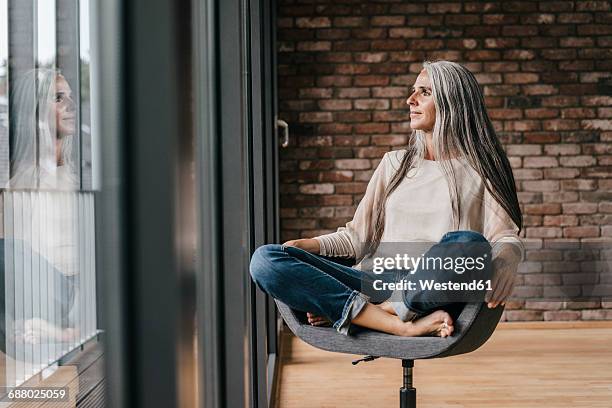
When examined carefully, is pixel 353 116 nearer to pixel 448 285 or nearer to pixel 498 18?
pixel 498 18

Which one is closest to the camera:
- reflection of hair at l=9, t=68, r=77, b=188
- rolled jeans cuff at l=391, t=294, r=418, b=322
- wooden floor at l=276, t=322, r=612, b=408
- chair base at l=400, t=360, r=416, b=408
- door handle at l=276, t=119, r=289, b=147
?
reflection of hair at l=9, t=68, r=77, b=188

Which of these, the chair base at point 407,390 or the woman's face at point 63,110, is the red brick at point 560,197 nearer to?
the chair base at point 407,390

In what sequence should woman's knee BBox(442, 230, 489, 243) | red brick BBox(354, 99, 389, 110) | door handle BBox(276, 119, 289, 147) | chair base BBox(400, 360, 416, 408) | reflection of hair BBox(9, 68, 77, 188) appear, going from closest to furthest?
1. reflection of hair BBox(9, 68, 77, 188)
2. woman's knee BBox(442, 230, 489, 243)
3. chair base BBox(400, 360, 416, 408)
4. door handle BBox(276, 119, 289, 147)
5. red brick BBox(354, 99, 389, 110)

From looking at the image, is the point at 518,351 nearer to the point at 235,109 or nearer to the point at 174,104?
the point at 235,109

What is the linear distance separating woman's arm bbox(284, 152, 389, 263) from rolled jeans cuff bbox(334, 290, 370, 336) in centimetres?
14

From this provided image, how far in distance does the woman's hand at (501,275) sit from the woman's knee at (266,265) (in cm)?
52

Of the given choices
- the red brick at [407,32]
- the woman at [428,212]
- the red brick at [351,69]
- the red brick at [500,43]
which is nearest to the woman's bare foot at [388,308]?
the woman at [428,212]

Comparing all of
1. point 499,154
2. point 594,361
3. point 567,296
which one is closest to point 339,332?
point 499,154

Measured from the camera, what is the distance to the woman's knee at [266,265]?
6.20 feet

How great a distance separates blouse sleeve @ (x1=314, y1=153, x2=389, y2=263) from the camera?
6.39ft

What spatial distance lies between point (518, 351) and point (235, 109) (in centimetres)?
296

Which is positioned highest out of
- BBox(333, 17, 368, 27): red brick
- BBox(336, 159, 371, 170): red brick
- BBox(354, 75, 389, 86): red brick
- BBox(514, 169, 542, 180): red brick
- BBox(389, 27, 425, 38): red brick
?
BBox(333, 17, 368, 27): red brick

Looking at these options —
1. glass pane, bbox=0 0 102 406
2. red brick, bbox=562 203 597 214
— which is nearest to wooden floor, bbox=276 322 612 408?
red brick, bbox=562 203 597 214

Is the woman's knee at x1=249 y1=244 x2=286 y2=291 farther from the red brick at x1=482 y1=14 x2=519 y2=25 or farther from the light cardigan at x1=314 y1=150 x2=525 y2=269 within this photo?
the red brick at x1=482 y1=14 x2=519 y2=25
